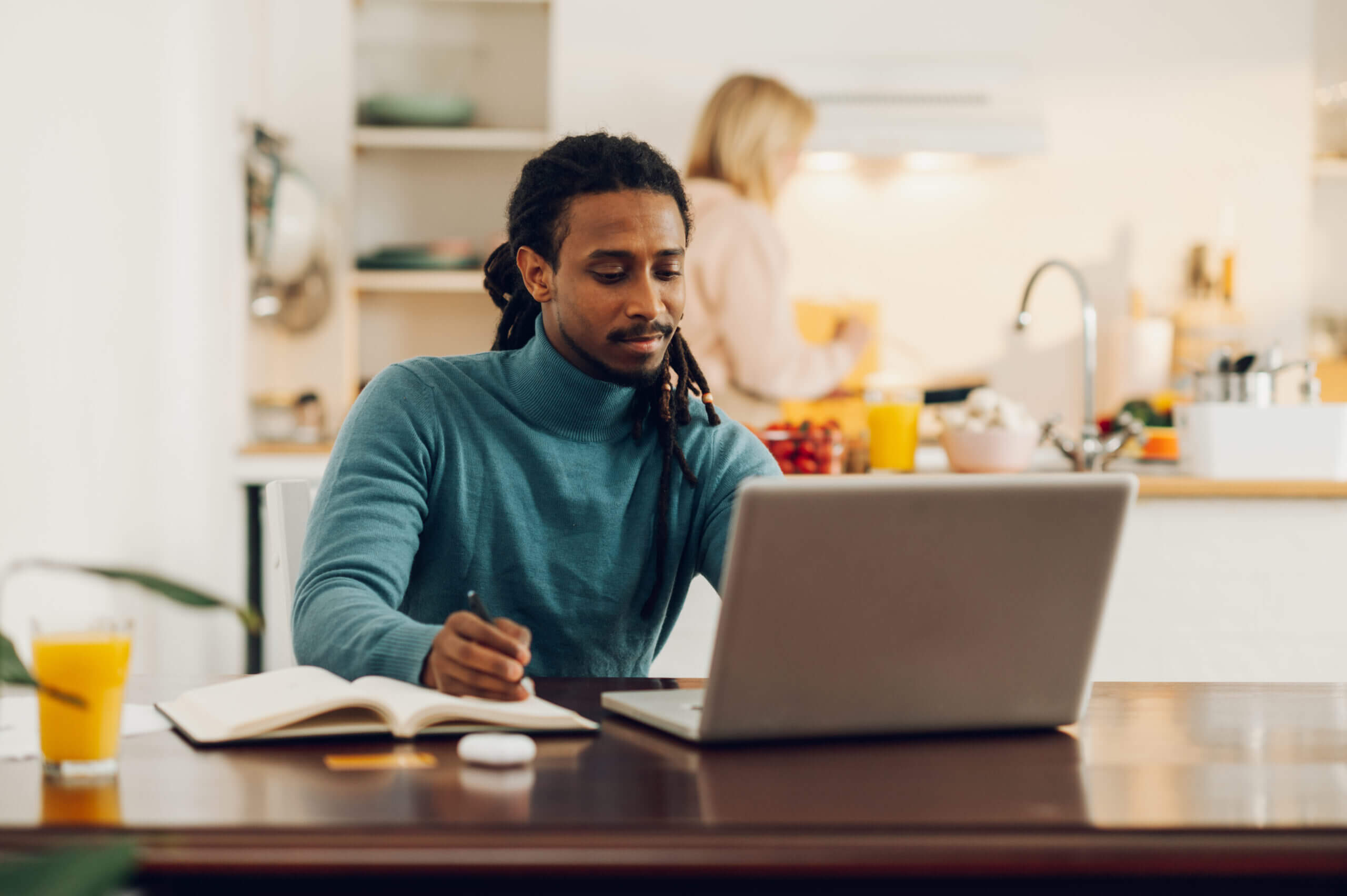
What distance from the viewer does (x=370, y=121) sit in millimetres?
4070

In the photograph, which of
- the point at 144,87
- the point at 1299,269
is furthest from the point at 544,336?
the point at 1299,269

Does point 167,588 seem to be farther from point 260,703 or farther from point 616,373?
point 616,373

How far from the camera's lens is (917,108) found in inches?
158

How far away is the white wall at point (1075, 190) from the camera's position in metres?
4.25

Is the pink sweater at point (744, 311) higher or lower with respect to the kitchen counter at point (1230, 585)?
higher

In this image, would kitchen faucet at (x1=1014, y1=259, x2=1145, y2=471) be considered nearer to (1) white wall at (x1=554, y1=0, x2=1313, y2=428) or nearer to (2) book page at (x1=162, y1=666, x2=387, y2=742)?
(1) white wall at (x1=554, y1=0, x2=1313, y2=428)

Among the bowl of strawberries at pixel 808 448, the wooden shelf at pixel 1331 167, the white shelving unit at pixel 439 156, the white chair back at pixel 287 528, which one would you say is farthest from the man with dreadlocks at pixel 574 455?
the wooden shelf at pixel 1331 167

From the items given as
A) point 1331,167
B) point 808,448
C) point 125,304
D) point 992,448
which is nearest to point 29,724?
point 808,448

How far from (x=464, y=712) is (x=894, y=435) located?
1.81 metres

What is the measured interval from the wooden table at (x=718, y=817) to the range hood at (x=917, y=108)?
3201 mm

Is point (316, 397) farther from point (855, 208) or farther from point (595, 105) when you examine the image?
point (855, 208)

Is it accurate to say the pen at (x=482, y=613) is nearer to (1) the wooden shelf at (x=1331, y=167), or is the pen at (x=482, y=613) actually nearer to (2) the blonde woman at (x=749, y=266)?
(2) the blonde woman at (x=749, y=266)

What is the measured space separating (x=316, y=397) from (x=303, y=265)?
0.38m

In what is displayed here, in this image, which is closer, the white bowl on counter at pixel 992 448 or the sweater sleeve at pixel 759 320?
the white bowl on counter at pixel 992 448
